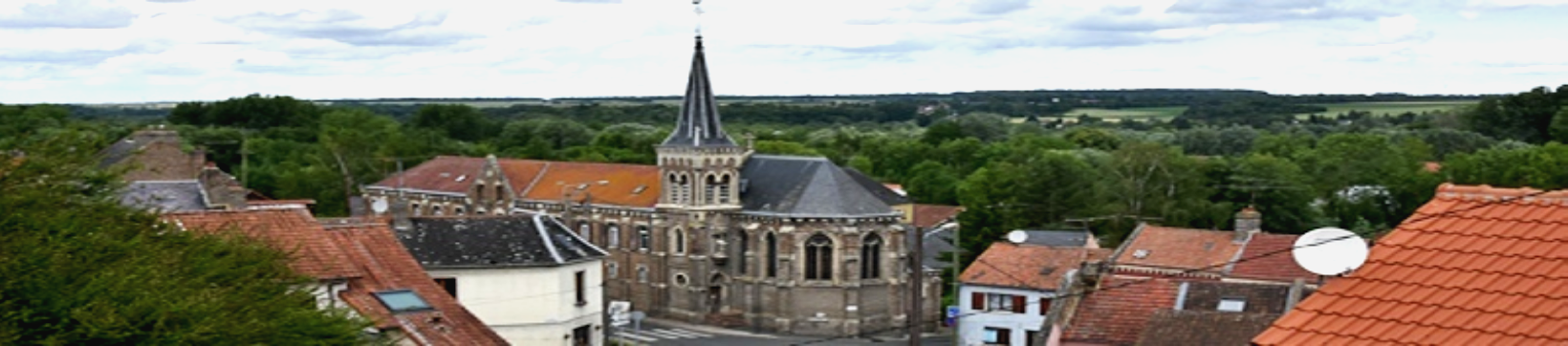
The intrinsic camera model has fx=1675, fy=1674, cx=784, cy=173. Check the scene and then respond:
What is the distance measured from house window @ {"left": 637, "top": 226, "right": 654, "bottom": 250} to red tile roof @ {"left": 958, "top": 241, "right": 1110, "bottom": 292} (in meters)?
21.7

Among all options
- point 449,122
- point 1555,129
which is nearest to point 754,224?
point 1555,129

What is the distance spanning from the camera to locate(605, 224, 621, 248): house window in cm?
8238

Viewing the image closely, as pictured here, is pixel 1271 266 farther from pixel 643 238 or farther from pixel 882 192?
pixel 882 192

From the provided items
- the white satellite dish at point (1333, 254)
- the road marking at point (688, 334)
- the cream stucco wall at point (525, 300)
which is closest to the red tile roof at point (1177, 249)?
the cream stucco wall at point (525, 300)

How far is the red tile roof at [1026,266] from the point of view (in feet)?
200

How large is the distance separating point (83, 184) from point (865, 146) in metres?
128

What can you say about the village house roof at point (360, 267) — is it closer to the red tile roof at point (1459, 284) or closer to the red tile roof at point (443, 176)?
the red tile roof at point (1459, 284)

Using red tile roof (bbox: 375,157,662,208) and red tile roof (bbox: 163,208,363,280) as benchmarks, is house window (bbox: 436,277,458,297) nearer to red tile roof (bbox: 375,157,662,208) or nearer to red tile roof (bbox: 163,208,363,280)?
red tile roof (bbox: 163,208,363,280)

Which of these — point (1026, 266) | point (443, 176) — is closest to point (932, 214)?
point (443, 176)

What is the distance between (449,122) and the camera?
166 metres

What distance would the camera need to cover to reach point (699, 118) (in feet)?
252

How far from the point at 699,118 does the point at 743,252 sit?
21.5 feet

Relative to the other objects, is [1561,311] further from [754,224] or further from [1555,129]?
[1555,129]

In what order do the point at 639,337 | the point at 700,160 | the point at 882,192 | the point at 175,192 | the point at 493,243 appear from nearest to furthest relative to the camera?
the point at 493,243
the point at 175,192
the point at 639,337
the point at 700,160
the point at 882,192
